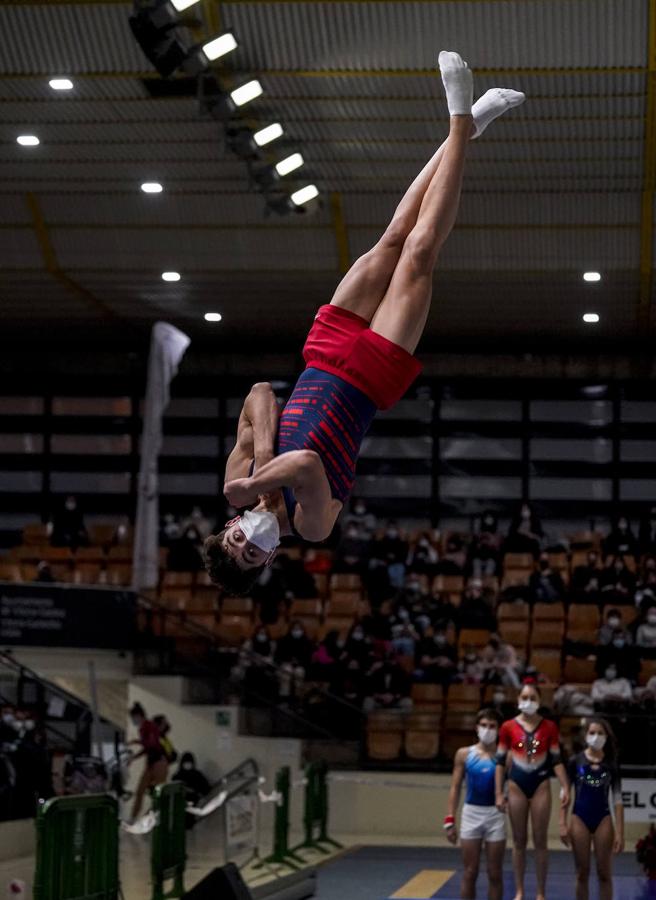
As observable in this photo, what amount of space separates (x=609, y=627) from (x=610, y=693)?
1937mm

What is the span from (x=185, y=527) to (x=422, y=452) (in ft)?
16.2

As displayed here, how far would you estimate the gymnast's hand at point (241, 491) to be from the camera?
6.14 meters

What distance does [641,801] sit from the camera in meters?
19.0

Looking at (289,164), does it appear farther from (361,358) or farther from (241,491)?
(241,491)

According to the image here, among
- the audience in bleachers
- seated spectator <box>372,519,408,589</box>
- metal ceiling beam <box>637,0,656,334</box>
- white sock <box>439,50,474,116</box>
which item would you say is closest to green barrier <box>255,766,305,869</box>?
the audience in bleachers

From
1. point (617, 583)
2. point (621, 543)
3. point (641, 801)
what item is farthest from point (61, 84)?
point (621, 543)

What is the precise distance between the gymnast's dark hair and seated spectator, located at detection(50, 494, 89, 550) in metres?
19.7

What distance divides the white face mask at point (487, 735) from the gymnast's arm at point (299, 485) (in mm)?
8637

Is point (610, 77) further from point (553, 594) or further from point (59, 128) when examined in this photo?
point (553, 594)

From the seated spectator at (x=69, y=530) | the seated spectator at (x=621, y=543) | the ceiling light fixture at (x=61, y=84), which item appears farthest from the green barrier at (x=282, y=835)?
the seated spectator at (x=621, y=543)

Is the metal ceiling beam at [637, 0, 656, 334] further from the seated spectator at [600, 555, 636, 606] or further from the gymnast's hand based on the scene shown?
the gymnast's hand

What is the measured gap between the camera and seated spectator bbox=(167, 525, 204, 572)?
82.8 feet

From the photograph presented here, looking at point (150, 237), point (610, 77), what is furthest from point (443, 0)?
point (150, 237)

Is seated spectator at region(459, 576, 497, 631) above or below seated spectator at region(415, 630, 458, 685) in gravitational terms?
above
